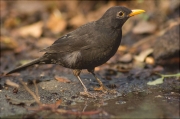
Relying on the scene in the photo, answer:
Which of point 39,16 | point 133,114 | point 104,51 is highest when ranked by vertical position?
point 39,16

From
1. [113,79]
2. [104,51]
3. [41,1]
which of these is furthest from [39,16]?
[104,51]

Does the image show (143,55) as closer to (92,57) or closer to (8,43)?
(92,57)

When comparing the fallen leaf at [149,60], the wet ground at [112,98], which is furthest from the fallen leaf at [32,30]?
the fallen leaf at [149,60]

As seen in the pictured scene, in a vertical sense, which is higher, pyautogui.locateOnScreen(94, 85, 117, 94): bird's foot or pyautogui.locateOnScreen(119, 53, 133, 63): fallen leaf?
pyautogui.locateOnScreen(119, 53, 133, 63): fallen leaf

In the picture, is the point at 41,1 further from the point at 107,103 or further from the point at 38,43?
the point at 107,103

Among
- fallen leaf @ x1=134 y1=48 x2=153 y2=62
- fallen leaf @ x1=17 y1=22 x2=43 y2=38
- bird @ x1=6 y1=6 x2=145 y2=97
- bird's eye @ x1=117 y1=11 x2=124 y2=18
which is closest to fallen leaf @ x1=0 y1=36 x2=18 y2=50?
fallen leaf @ x1=17 y1=22 x2=43 y2=38

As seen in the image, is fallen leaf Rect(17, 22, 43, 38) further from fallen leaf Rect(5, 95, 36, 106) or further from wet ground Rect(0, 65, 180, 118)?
fallen leaf Rect(5, 95, 36, 106)

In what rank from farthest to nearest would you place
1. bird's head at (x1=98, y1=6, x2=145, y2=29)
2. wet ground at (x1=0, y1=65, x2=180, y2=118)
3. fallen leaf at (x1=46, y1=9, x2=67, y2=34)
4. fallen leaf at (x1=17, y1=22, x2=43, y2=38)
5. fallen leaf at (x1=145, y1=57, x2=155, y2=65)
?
fallen leaf at (x1=46, y1=9, x2=67, y2=34) → fallen leaf at (x1=17, y1=22, x2=43, y2=38) → fallen leaf at (x1=145, y1=57, x2=155, y2=65) → bird's head at (x1=98, y1=6, x2=145, y2=29) → wet ground at (x1=0, y1=65, x2=180, y2=118)
